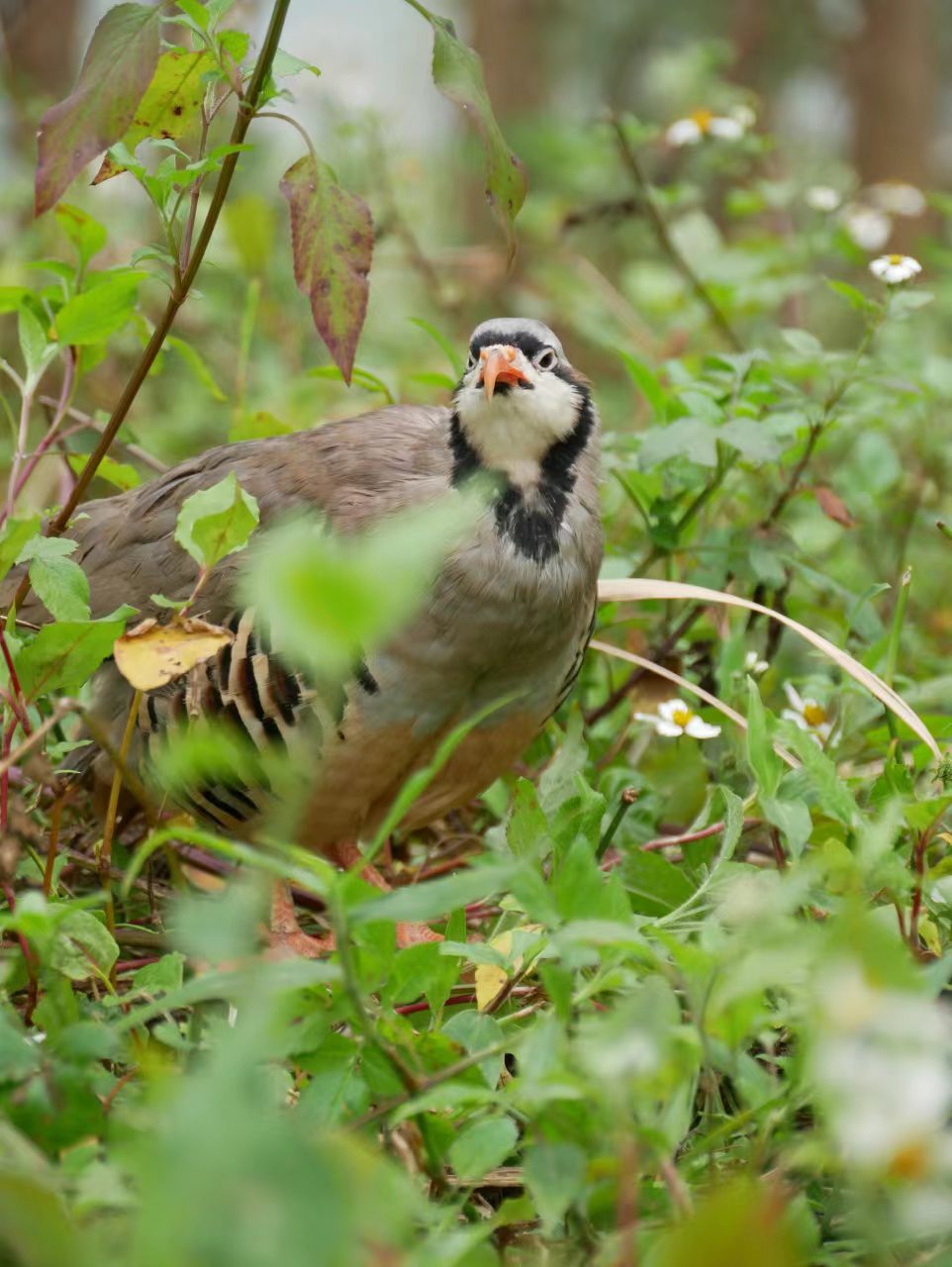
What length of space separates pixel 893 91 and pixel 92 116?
10.3m

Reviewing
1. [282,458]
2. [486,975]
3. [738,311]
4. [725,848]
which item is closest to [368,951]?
[486,975]

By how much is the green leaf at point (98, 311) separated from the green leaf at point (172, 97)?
288 millimetres

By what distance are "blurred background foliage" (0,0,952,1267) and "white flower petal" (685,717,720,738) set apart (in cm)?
6

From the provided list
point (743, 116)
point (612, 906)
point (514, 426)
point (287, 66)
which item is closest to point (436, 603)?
point (514, 426)

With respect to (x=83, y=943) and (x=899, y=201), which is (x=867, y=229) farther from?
(x=83, y=943)

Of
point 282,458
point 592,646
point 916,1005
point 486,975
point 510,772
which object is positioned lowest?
point 510,772

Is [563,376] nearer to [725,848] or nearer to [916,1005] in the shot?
[725,848]

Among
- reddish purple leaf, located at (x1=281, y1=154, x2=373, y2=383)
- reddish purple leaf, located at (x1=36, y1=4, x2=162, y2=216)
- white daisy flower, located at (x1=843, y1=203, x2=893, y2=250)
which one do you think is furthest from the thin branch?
reddish purple leaf, located at (x1=36, y1=4, x2=162, y2=216)

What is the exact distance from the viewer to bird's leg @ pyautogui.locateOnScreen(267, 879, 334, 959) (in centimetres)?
325

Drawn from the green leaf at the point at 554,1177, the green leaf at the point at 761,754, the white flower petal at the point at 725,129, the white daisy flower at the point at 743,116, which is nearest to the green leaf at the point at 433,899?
the green leaf at the point at 554,1177

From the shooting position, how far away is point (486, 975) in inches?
91.4

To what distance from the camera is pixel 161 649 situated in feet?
7.32

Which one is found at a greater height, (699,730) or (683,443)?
(683,443)

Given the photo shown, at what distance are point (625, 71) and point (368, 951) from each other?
49.7ft
